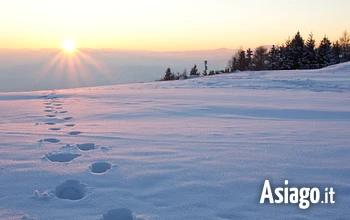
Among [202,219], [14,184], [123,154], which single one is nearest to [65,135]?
[123,154]

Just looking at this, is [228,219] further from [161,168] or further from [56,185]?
[56,185]

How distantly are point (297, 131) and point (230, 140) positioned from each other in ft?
3.69

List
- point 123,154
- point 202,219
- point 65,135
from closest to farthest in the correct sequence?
point 202,219 → point 123,154 → point 65,135

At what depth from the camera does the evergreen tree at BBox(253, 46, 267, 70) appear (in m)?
52.5

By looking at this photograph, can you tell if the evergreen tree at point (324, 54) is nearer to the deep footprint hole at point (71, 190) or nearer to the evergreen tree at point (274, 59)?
the evergreen tree at point (274, 59)

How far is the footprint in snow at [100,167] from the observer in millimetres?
2814

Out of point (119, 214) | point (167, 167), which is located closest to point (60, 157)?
point (167, 167)

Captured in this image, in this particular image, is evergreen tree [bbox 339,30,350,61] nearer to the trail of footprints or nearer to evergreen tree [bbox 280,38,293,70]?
evergreen tree [bbox 280,38,293,70]

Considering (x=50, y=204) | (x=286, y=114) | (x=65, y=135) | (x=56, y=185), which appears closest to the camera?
(x=50, y=204)

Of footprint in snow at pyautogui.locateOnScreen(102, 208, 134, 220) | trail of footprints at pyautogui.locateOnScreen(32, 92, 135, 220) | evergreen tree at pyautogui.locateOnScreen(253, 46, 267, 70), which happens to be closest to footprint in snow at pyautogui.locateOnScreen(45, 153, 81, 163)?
trail of footprints at pyautogui.locateOnScreen(32, 92, 135, 220)

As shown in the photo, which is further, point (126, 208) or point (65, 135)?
point (65, 135)

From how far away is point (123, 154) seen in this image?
10.5 ft

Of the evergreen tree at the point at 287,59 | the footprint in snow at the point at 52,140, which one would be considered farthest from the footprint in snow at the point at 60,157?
the evergreen tree at the point at 287,59

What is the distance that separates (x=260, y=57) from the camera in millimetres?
53875
